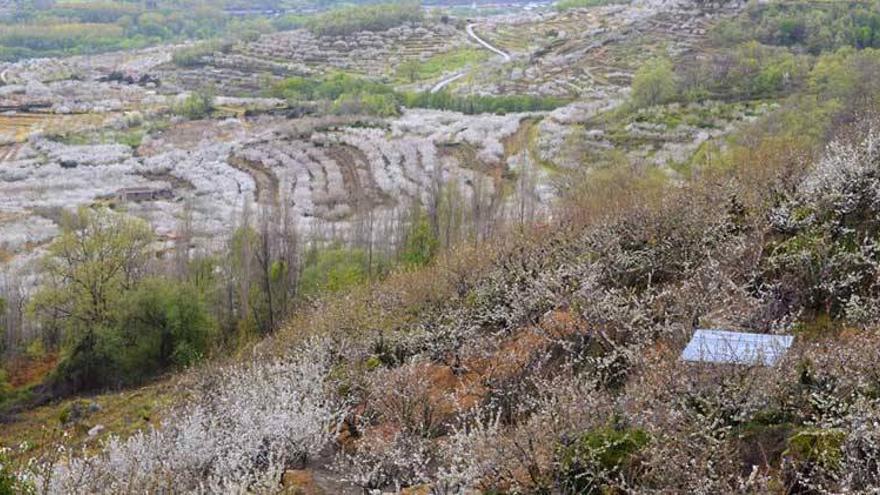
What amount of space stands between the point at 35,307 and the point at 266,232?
323 inches

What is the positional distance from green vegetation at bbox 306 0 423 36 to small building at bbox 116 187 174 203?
53.0m

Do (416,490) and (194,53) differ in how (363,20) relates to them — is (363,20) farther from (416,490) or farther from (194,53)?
(416,490)

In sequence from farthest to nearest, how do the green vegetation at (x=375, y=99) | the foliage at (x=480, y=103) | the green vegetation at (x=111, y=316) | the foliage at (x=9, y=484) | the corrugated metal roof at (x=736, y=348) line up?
the green vegetation at (x=375, y=99), the foliage at (x=480, y=103), the green vegetation at (x=111, y=316), the corrugated metal roof at (x=736, y=348), the foliage at (x=9, y=484)

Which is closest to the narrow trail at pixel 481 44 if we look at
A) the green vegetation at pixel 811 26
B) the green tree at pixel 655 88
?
the green tree at pixel 655 88

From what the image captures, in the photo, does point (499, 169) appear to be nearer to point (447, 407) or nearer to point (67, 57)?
point (447, 407)

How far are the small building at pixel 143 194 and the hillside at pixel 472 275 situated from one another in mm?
298

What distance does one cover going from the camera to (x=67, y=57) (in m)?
105

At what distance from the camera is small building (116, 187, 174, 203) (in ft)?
159

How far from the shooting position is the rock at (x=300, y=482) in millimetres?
8861

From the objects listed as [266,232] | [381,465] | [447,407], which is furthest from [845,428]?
[266,232]

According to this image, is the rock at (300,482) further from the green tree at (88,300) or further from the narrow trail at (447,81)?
the narrow trail at (447,81)

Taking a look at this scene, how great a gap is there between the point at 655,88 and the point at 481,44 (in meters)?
47.4

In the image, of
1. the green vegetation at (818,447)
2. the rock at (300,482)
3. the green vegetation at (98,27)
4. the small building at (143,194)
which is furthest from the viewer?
the green vegetation at (98,27)

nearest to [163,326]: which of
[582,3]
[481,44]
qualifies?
[481,44]
